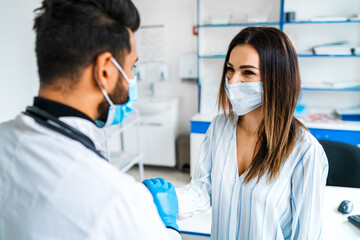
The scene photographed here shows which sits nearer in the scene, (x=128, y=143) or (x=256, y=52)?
(x=256, y=52)

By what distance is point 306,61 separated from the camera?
10.0 ft

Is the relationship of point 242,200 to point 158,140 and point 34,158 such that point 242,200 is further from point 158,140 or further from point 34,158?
point 158,140

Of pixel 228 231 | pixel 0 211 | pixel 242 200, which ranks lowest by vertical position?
pixel 228 231

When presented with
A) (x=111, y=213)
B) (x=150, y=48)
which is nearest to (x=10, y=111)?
(x=150, y=48)

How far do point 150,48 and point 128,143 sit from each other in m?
1.20

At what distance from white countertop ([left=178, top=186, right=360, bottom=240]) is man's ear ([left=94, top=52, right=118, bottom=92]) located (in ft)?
2.56

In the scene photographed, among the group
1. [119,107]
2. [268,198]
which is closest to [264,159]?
[268,198]

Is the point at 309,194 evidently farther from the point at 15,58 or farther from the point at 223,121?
the point at 15,58

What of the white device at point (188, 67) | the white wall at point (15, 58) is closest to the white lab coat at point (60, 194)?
the white wall at point (15, 58)

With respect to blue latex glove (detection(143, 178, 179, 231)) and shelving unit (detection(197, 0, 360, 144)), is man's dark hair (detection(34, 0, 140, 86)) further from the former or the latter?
shelving unit (detection(197, 0, 360, 144))

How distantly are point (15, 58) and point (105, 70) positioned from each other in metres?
2.36

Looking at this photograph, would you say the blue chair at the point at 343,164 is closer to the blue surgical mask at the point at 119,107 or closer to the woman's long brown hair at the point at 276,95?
the woman's long brown hair at the point at 276,95

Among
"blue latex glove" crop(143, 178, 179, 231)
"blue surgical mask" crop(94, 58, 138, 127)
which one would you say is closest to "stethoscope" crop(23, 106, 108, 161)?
"blue surgical mask" crop(94, 58, 138, 127)

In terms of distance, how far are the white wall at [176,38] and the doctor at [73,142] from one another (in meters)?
2.75
